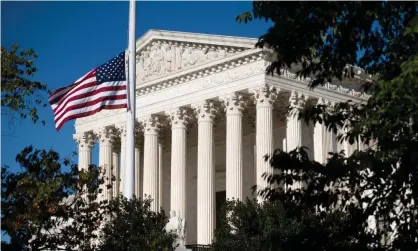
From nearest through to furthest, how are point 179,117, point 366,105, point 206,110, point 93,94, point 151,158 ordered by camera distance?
point 366,105 < point 93,94 < point 206,110 < point 179,117 < point 151,158

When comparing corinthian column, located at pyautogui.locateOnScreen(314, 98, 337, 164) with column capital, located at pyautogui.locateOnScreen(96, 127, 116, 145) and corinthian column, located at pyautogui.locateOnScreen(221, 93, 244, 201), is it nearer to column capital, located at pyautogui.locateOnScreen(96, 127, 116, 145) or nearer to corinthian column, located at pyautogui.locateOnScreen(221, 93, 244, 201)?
corinthian column, located at pyautogui.locateOnScreen(221, 93, 244, 201)

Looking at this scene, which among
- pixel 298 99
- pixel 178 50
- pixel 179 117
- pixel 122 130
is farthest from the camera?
pixel 122 130

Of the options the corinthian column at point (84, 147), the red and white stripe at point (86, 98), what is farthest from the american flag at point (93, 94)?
the corinthian column at point (84, 147)

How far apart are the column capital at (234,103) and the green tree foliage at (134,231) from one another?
22.0 meters

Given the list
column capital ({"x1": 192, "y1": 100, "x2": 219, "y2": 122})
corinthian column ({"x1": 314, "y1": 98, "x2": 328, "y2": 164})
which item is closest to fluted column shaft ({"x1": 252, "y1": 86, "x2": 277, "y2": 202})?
corinthian column ({"x1": 314, "y1": 98, "x2": 328, "y2": 164})

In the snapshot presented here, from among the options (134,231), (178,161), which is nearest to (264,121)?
(178,161)

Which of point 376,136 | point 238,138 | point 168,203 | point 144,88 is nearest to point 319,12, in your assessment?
point 376,136

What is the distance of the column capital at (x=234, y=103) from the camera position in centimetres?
5300

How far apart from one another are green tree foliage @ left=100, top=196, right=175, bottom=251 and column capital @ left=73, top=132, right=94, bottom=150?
33890mm

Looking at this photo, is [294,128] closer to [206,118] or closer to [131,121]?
[206,118]

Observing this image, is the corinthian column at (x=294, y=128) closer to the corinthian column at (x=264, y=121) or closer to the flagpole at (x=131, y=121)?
the corinthian column at (x=264, y=121)

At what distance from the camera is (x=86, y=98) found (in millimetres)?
34281

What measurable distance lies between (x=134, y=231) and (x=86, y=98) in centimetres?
642

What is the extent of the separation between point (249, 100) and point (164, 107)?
23.4 ft
